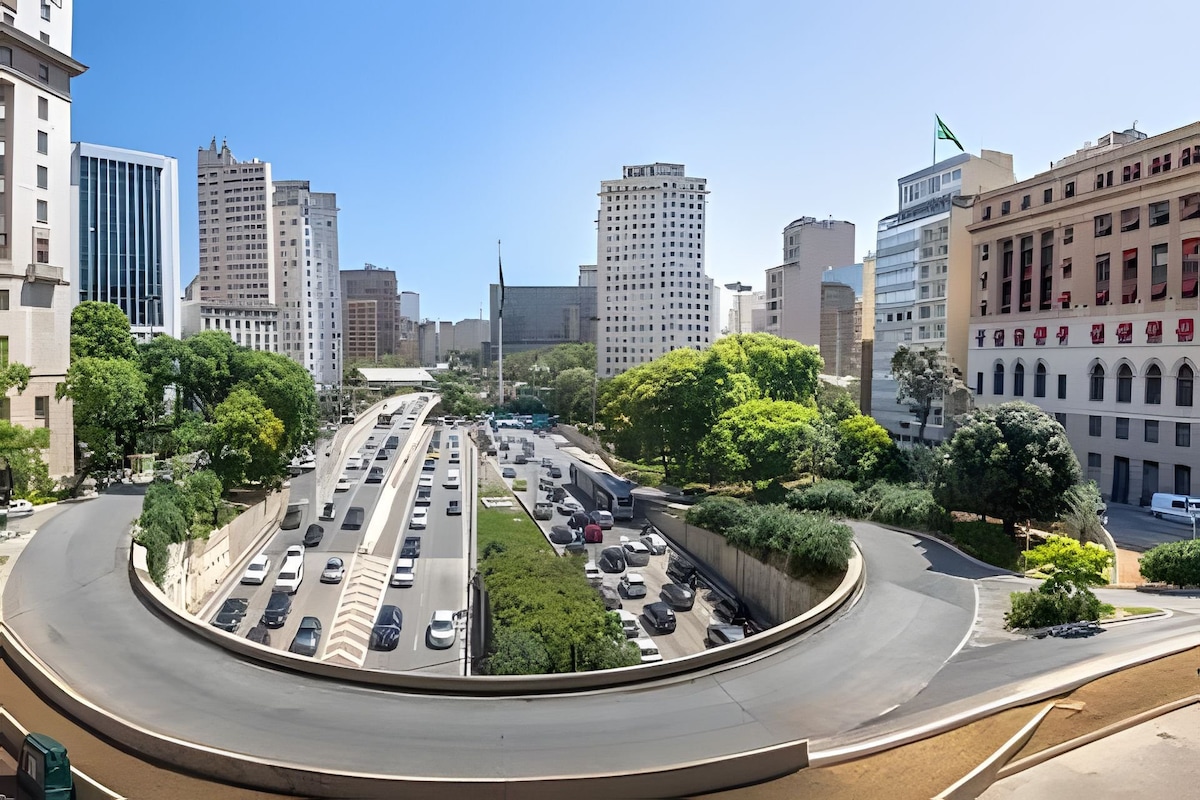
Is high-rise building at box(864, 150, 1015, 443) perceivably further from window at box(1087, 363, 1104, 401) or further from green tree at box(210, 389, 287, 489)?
green tree at box(210, 389, 287, 489)

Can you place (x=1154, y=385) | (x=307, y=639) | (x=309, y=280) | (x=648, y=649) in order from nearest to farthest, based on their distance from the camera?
(x=648, y=649), (x=307, y=639), (x=1154, y=385), (x=309, y=280)

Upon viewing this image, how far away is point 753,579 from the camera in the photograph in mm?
27000

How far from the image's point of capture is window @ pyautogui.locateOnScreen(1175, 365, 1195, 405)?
29.7m

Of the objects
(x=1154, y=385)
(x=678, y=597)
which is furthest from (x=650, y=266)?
(x=678, y=597)

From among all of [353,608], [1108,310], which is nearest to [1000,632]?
[353,608]

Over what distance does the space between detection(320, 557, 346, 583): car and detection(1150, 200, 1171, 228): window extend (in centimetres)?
3403

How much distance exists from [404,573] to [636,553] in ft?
29.5

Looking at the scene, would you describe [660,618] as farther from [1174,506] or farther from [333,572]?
[1174,506]

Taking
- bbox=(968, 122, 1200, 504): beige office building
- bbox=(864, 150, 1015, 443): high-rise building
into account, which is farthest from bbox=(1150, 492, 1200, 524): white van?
bbox=(864, 150, 1015, 443): high-rise building

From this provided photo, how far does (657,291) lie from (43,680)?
3353 inches

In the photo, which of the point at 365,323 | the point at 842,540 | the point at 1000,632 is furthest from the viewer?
the point at 365,323

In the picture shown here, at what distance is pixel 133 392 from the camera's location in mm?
29797

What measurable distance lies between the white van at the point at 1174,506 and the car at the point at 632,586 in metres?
18.9

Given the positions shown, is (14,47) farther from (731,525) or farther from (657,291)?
(657,291)
